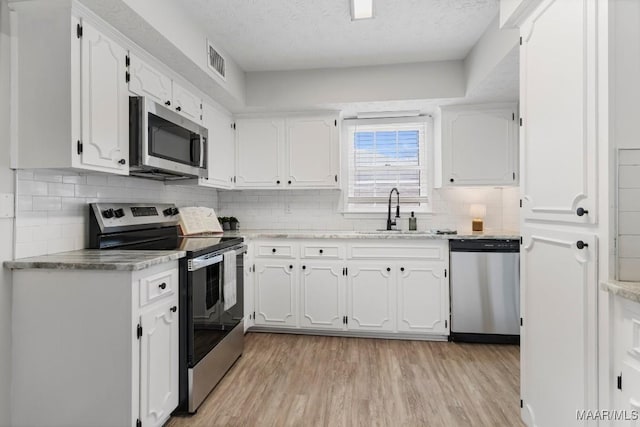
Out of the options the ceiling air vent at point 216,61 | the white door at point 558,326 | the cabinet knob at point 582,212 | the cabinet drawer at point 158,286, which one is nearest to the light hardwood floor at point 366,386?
the white door at point 558,326

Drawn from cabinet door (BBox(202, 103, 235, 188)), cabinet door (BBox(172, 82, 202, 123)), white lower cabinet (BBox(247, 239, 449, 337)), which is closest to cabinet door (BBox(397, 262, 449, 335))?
white lower cabinet (BBox(247, 239, 449, 337))

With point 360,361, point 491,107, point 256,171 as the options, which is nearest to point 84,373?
point 360,361

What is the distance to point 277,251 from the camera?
3369 mm

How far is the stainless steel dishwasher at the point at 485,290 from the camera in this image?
3.06 m

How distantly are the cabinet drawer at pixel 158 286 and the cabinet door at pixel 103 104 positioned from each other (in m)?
0.67

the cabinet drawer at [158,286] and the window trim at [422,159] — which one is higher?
the window trim at [422,159]

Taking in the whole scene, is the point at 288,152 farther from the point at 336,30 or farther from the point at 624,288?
→ the point at 624,288

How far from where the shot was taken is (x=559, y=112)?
1.47m

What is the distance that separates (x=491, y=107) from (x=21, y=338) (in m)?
3.88

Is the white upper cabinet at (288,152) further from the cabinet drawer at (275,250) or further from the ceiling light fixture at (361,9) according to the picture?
the ceiling light fixture at (361,9)

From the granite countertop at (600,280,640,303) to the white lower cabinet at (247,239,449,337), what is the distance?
6.49ft

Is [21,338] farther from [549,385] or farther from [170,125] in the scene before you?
[549,385]

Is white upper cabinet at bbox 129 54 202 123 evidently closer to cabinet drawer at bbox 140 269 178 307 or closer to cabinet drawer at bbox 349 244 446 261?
cabinet drawer at bbox 140 269 178 307

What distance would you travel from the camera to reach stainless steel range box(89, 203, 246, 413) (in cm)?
204
